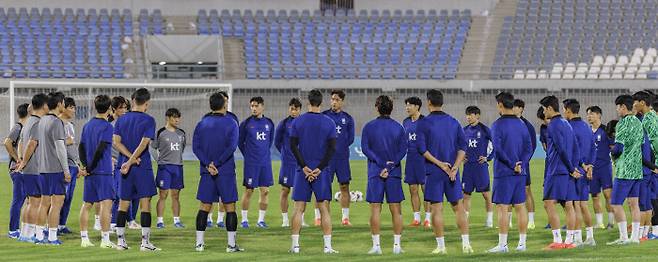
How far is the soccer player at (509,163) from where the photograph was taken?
13.6 meters

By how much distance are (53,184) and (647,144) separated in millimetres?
7893

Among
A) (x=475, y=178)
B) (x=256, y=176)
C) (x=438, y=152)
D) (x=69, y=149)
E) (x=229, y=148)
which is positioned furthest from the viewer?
(x=256, y=176)

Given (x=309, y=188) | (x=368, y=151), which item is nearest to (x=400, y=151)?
(x=368, y=151)

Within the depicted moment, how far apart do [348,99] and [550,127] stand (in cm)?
2514

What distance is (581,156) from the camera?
14461 mm

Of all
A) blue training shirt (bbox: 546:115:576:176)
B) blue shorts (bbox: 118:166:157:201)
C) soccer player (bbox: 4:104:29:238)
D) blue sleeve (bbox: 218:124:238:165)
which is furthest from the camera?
soccer player (bbox: 4:104:29:238)

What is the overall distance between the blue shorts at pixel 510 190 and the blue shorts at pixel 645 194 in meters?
2.07

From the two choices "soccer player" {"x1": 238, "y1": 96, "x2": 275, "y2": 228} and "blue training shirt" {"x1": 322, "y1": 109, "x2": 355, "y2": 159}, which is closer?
"blue training shirt" {"x1": 322, "y1": 109, "x2": 355, "y2": 159}

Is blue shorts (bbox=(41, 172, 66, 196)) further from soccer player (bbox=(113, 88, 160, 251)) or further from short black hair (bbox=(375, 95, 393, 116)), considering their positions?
short black hair (bbox=(375, 95, 393, 116))

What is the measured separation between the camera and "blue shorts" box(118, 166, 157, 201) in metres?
14.1

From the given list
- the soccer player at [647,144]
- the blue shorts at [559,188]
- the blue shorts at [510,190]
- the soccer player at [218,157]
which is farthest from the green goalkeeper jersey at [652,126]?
the soccer player at [218,157]

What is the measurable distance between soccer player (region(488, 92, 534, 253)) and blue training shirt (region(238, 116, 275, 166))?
15.9ft

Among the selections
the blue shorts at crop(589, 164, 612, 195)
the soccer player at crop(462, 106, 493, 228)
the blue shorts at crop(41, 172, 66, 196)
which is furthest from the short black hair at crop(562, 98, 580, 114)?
the blue shorts at crop(41, 172, 66, 196)

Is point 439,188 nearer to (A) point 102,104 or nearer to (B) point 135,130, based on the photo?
(B) point 135,130
